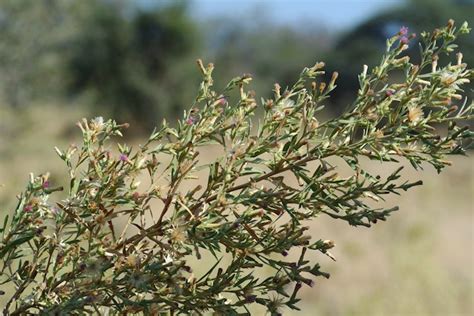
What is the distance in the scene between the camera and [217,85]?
2734cm

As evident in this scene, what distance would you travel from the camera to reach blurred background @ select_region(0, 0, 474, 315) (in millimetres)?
8258

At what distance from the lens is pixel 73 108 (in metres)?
27.5

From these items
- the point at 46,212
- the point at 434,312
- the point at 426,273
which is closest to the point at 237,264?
the point at 46,212

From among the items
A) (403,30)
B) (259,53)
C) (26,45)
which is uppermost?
(259,53)

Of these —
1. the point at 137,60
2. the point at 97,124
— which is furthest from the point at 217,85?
the point at 97,124

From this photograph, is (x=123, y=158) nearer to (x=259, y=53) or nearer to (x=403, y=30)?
(x=403, y=30)

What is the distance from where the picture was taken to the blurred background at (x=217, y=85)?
8258mm

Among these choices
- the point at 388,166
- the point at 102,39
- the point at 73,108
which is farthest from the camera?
the point at 102,39

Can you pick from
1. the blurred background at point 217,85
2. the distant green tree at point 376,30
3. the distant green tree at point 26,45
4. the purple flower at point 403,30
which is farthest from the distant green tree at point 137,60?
the purple flower at point 403,30

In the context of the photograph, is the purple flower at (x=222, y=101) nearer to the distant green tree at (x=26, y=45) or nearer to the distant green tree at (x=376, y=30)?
the distant green tree at (x=26, y=45)

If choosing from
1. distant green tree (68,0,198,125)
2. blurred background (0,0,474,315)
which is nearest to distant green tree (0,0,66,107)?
blurred background (0,0,474,315)

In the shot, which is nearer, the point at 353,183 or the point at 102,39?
the point at 353,183

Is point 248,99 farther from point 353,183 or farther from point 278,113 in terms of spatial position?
point 353,183

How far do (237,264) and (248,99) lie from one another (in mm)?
342
